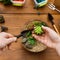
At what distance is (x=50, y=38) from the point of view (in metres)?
1.12

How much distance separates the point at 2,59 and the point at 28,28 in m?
0.24

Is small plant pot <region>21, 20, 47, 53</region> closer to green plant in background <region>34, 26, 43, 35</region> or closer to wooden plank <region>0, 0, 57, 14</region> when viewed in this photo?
green plant in background <region>34, 26, 43, 35</region>

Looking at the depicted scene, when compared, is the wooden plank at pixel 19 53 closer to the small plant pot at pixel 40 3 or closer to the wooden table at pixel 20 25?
the wooden table at pixel 20 25

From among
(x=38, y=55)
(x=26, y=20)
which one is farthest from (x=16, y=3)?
Answer: (x=38, y=55)

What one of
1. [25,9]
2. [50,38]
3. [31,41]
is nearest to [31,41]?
[31,41]

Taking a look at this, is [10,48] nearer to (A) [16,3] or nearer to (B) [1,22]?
(B) [1,22]

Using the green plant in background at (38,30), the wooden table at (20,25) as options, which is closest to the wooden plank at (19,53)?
the wooden table at (20,25)

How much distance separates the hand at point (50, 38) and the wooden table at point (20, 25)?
0.07m

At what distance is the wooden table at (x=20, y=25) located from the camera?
1136 millimetres

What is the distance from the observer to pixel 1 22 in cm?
124

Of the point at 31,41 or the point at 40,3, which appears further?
the point at 40,3

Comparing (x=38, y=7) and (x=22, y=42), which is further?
(x=38, y=7)

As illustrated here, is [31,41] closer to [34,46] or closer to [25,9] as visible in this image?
[34,46]

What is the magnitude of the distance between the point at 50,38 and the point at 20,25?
0.23 metres
